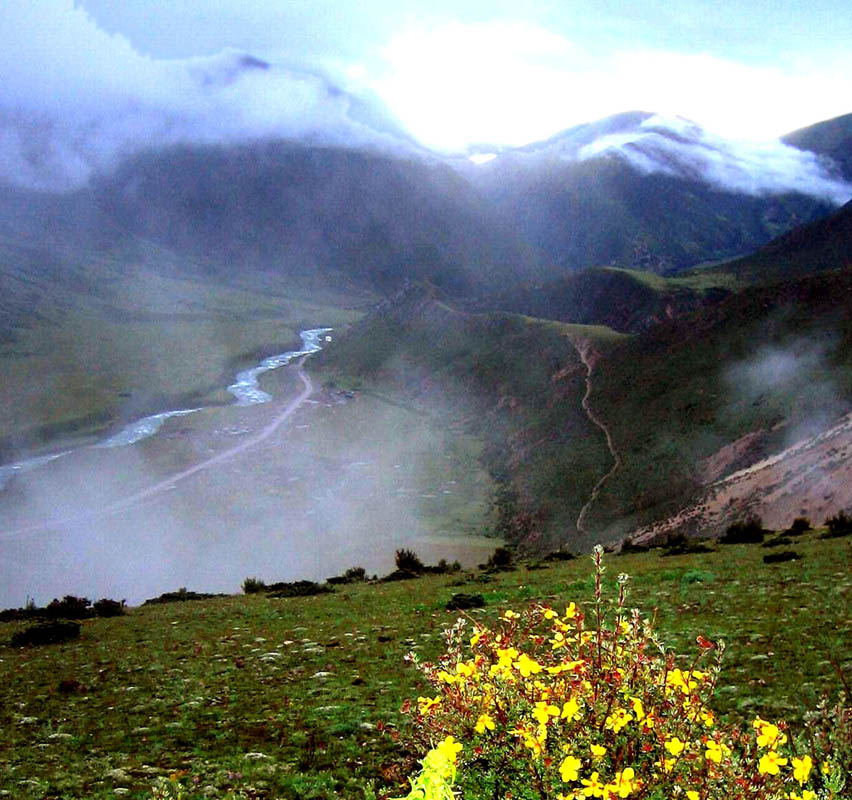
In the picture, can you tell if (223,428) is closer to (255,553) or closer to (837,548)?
(255,553)

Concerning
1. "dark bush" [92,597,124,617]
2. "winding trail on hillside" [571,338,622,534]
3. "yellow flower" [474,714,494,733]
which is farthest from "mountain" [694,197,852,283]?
"yellow flower" [474,714,494,733]

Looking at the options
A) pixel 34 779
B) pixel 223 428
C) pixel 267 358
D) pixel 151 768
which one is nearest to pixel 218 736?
pixel 151 768

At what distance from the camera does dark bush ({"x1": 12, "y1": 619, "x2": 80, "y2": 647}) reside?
14289 mm

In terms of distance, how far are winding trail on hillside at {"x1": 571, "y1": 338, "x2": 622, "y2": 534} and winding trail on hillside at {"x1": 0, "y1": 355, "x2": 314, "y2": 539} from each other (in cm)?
3487

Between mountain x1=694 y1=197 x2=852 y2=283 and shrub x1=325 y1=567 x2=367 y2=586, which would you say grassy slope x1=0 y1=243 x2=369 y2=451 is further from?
mountain x1=694 y1=197 x2=852 y2=283

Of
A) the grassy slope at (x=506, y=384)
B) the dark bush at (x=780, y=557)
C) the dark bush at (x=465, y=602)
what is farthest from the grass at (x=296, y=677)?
the grassy slope at (x=506, y=384)

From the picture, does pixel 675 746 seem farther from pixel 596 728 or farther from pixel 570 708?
pixel 570 708

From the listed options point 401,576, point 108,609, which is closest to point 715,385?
point 401,576

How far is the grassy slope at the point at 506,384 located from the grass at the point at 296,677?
2624cm

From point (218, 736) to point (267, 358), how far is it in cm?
13371

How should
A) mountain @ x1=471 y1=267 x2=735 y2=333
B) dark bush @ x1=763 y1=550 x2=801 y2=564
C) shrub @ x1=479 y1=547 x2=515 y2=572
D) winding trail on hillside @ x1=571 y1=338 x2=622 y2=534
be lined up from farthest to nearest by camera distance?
mountain @ x1=471 y1=267 x2=735 y2=333, winding trail on hillside @ x1=571 y1=338 x2=622 y2=534, shrub @ x1=479 y1=547 x2=515 y2=572, dark bush @ x1=763 y1=550 x2=801 y2=564

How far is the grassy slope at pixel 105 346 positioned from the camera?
92125 mm

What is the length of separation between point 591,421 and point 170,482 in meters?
37.8

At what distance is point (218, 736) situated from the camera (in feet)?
24.4
